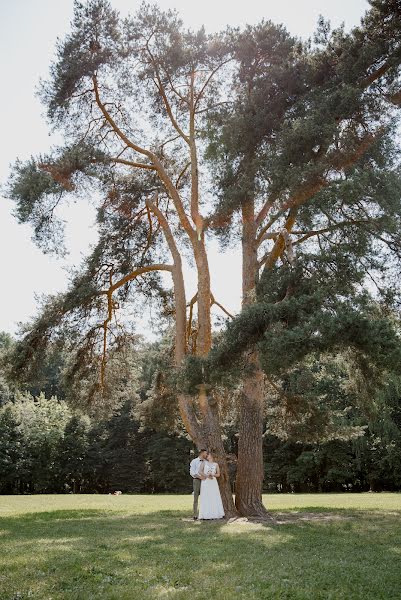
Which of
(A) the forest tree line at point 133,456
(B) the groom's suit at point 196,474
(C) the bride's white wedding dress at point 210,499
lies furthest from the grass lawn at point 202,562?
(A) the forest tree line at point 133,456

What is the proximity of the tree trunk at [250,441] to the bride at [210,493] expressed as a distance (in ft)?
2.18

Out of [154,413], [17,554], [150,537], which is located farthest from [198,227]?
[17,554]

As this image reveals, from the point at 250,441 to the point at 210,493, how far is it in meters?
1.60

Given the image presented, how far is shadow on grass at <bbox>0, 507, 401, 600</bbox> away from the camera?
18.3 ft

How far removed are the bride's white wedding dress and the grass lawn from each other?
6.29 feet

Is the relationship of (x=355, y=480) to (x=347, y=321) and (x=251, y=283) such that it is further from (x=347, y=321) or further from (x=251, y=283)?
(x=347, y=321)

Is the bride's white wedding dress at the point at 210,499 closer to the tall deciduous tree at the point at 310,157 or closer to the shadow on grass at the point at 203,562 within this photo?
the tall deciduous tree at the point at 310,157

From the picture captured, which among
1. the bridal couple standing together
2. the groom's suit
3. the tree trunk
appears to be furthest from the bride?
the tree trunk

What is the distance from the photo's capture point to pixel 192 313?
16.2 m

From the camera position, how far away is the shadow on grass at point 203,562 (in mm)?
5566

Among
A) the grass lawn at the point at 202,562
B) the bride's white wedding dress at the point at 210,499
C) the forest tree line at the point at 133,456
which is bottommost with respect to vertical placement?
the grass lawn at the point at 202,562

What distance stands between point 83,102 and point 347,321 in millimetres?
10291

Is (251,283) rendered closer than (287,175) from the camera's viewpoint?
No

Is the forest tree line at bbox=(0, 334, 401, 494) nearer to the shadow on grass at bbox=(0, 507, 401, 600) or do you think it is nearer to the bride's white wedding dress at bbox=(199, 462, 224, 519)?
the bride's white wedding dress at bbox=(199, 462, 224, 519)
